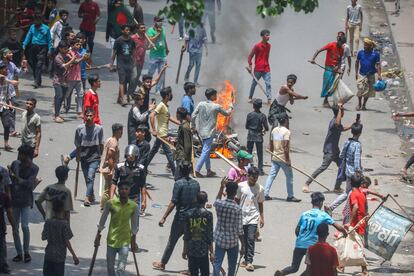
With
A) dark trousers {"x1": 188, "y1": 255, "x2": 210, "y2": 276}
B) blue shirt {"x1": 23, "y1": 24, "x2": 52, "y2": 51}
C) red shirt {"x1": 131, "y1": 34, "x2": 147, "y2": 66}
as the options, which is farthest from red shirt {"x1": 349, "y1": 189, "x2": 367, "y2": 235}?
blue shirt {"x1": 23, "y1": 24, "x2": 52, "y2": 51}

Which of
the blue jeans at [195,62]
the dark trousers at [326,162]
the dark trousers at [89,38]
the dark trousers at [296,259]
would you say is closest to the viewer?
the dark trousers at [296,259]

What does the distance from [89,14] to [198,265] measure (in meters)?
13.2

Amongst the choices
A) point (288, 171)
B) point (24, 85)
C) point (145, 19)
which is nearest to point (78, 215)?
point (288, 171)

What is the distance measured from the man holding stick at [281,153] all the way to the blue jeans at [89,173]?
2.85 metres

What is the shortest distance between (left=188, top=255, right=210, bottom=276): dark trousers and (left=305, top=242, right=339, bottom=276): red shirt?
1.24 m

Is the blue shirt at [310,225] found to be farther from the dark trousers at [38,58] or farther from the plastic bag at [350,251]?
the dark trousers at [38,58]

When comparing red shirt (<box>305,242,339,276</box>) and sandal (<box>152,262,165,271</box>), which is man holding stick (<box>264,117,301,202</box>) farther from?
red shirt (<box>305,242,339,276</box>)

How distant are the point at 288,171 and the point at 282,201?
54 cm

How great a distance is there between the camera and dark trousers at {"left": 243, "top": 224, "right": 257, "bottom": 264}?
50.6 ft

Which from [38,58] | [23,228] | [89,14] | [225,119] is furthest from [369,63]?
[23,228]

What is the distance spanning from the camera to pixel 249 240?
15.5 metres

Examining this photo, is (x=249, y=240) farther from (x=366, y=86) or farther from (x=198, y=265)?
(x=366, y=86)

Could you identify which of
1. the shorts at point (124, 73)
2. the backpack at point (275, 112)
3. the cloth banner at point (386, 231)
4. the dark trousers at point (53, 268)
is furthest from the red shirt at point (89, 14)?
the dark trousers at point (53, 268)

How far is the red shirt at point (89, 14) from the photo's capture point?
26375mm
